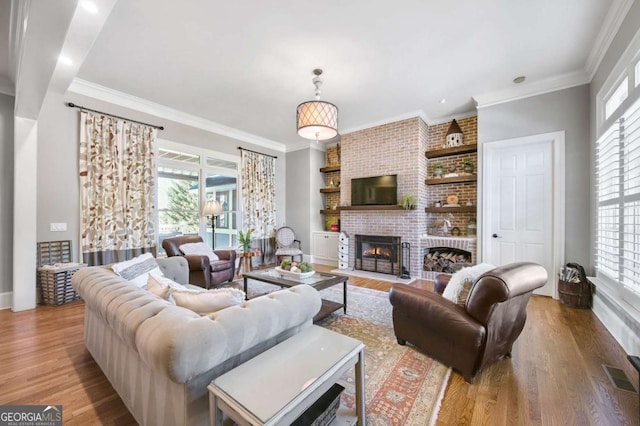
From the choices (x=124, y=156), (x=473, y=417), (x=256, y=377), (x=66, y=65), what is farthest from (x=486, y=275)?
(x=124, y=156)

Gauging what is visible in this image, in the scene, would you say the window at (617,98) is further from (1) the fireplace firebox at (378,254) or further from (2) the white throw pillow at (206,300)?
(2) the white throw pillow at (206,300)

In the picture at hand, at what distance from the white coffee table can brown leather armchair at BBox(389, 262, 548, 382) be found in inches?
36.5

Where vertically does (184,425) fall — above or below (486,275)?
below

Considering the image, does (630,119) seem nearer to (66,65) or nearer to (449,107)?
(449,107)

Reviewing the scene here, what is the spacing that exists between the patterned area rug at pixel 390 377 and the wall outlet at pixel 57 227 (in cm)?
373

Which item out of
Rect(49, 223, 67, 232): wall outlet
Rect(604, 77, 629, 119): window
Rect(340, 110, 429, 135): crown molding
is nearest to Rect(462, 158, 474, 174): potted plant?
Rect(340, 110, 429, 135): crown molding

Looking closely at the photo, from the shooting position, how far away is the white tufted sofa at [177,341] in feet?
3.45

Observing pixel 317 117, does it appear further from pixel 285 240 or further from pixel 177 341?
pixel 285 240

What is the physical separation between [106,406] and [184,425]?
101cm

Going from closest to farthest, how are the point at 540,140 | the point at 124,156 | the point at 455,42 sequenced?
the point at 455,42
the point at 540,140
the point at 124,156

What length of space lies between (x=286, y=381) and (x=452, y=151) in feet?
16.1

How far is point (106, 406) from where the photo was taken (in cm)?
166

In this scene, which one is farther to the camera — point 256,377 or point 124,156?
point 124,156

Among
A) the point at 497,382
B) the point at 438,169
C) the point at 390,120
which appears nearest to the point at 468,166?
the point at 438,169
